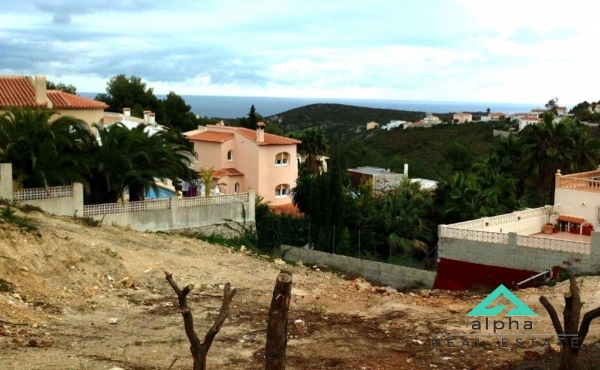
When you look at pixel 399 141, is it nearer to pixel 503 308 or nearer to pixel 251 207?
pixel 251 207

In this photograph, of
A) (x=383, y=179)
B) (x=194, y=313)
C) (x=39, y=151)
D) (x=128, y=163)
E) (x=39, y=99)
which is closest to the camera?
(x=194, y=313)

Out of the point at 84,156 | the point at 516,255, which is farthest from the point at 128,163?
the point at 516,255

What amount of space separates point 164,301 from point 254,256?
681 centimetres

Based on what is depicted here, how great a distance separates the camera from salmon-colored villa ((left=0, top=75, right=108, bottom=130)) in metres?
28.8

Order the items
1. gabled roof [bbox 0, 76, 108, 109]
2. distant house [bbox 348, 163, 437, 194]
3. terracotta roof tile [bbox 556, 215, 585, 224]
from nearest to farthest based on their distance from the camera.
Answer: terracotta roof tile [bbox 556, 215, 585, 224] < gabled roof [bbox 0, 76, 108, 109] < distant house [bbox 348, 163, 437, 194]

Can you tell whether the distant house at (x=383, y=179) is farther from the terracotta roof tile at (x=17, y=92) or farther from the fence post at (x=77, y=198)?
the fence post at (x=77, y=198)

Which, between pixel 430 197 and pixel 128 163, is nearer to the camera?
pixel 128 163

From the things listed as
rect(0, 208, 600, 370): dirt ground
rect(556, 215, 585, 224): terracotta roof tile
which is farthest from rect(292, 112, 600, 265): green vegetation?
rect(0, 208, 600, 370): dirt ground

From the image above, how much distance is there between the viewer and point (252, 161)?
1570 inches

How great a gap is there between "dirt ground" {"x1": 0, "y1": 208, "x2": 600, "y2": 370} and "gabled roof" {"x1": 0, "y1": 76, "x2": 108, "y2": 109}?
9781mm

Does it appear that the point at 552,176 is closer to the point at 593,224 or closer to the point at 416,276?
the point at 593,224

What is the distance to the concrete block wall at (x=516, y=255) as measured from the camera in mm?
18812

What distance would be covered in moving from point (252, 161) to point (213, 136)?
3.32 meters

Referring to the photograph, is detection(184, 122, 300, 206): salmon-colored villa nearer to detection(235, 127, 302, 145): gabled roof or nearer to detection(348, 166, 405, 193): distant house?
detection(235, 127, 302, 145): gabled roof
